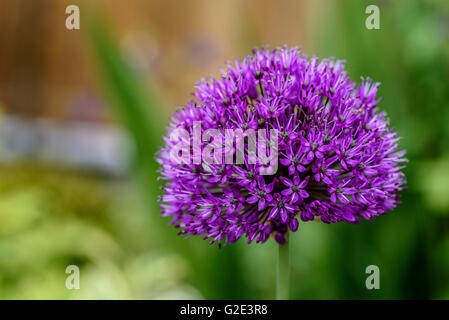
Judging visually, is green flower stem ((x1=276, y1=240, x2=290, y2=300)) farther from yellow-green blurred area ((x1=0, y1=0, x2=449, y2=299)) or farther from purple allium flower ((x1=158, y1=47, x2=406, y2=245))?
yellow-green blurred area ((x1=0, y1=0, x2=449, y2=299))

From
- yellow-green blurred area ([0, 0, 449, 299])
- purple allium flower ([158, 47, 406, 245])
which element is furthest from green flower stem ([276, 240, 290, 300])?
yellow-green blurred area ([0, 0, 449, 299])

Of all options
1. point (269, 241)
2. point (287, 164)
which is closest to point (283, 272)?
point (287, 164)

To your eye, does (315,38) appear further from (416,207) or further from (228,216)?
(228,216)

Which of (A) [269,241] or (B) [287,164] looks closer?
(B) [287,164]

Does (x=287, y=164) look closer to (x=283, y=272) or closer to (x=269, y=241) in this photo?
(x=283, y=272)

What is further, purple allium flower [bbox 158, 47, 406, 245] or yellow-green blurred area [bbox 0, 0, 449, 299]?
yellow-green blurred area [bbox 0, 0, 449, 299]
